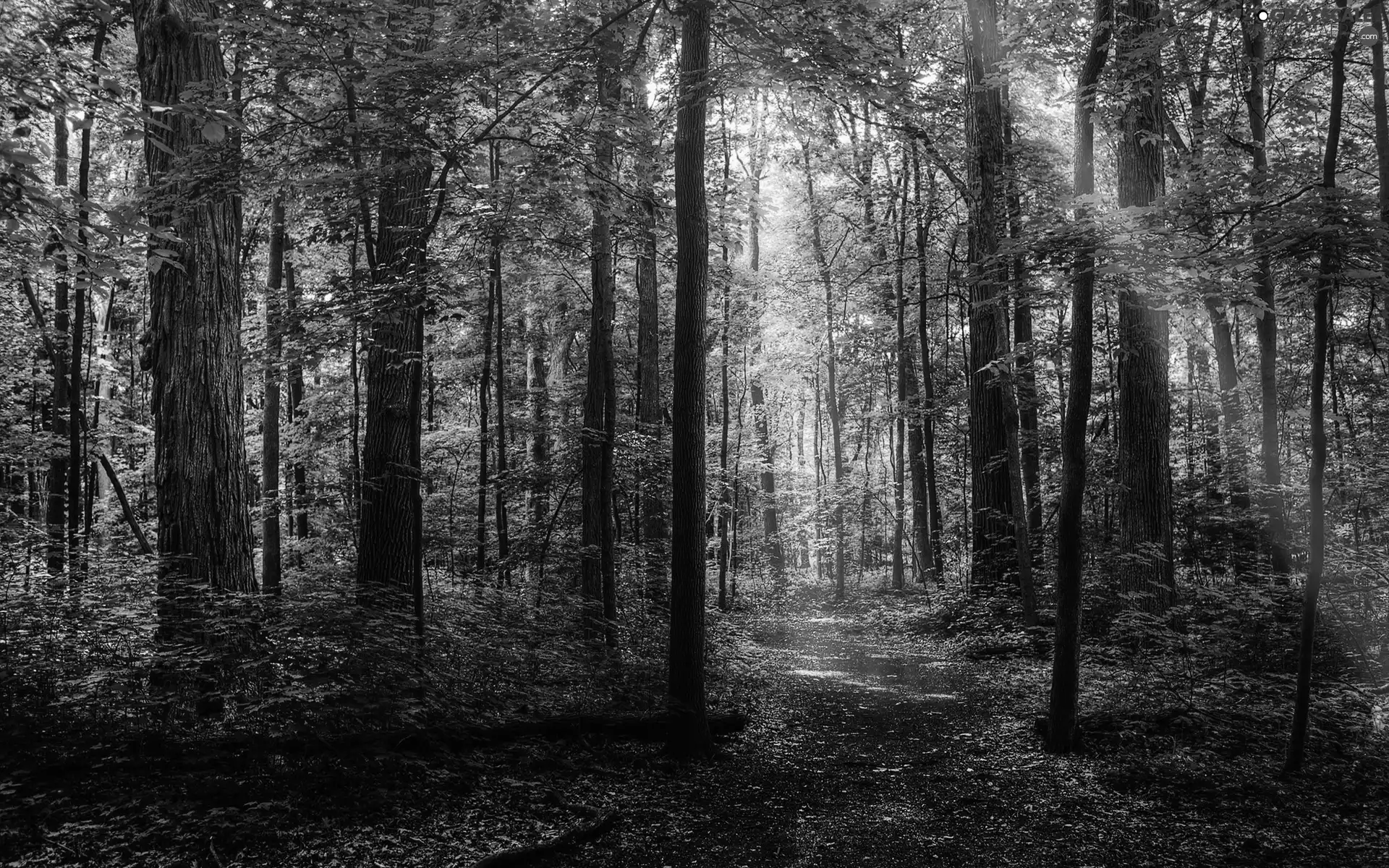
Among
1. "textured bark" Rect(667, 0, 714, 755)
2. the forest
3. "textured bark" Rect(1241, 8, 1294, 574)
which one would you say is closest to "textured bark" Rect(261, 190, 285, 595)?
the forest

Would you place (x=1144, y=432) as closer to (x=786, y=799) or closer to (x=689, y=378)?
(x=689, y=378)

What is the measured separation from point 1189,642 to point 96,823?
29.6ft

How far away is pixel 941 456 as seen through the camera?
83.4 feet

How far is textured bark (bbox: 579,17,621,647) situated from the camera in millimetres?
7465

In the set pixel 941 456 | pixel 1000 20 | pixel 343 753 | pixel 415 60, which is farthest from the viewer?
pixel 941 456

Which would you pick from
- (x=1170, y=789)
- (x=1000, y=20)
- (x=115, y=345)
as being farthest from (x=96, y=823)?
(x=115, y=345)

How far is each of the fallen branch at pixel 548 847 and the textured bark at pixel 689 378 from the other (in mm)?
1923

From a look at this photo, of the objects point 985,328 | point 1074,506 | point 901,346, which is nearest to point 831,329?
point 901,346

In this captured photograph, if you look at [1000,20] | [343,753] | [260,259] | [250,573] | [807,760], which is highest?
[1000,20]

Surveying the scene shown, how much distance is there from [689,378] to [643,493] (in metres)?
7.47

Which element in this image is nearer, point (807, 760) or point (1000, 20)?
point (807, 760)

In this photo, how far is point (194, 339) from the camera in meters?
6.77

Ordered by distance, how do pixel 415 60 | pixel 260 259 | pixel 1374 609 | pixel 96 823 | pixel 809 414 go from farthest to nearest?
1. pixel 809 414
2. pixel 260 259
3. pixel 1374 609
4. pixel 415 60
5. pixel 96 823

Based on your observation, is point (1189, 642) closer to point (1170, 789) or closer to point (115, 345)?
point (1170, 789)
